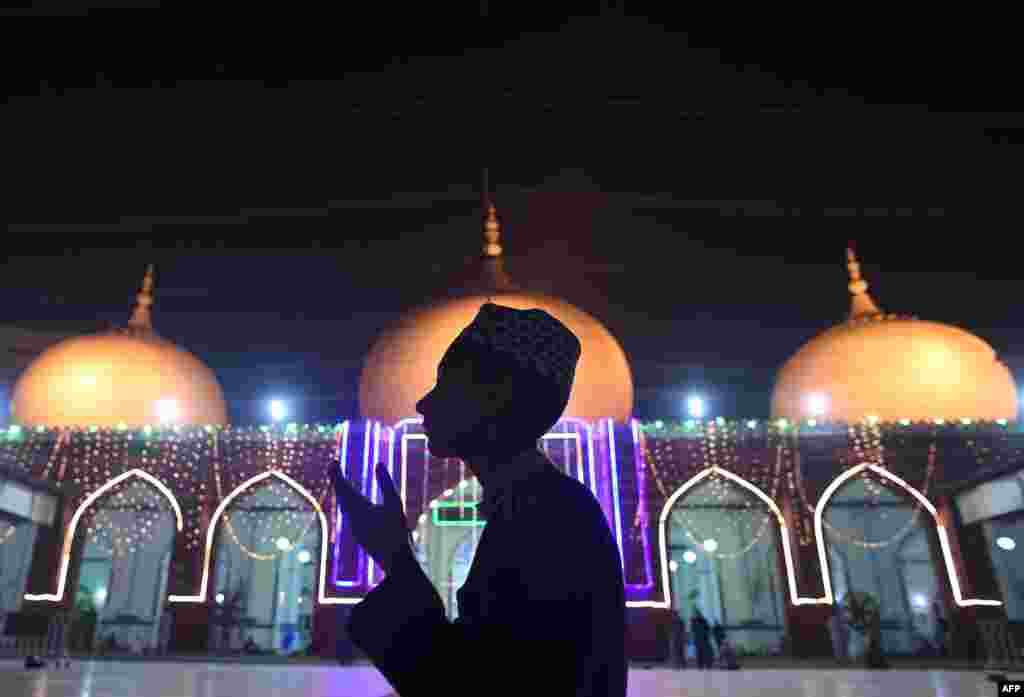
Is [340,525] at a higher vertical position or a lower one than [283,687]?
higher

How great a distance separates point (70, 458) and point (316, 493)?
13.1ft

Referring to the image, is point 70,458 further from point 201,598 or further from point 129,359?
point 201,598

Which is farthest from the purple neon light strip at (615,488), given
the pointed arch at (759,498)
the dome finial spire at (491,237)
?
the dome finial spire at (491,237)

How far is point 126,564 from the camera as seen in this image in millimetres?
14164

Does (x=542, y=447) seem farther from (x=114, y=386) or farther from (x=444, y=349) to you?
(x=114, y=386)

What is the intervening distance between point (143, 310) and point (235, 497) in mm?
3985

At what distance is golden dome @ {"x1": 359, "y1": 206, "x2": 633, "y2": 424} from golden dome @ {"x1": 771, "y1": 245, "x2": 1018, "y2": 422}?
344 cm

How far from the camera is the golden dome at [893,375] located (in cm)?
1195

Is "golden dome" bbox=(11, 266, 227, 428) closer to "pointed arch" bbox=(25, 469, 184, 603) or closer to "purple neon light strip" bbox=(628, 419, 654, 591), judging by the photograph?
"pointed arch" bbox=(25, 469, 184, 603)

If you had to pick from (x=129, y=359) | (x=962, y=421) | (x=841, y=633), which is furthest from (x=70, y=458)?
(x=962, y=421)

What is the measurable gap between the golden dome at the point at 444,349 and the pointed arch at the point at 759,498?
→ 1433 millimetres

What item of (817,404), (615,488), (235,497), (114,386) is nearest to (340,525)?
(235,497)

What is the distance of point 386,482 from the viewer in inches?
42.0

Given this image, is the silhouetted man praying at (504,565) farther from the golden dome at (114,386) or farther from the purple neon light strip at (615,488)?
the golden dome at (114,386)
